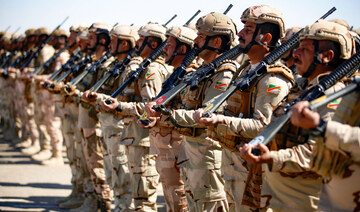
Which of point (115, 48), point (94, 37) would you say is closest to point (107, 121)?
point (115, 48)

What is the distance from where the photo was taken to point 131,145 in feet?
20.0

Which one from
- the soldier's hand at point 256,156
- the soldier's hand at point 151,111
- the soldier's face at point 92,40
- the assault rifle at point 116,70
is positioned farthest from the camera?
the soldier's face at point 92,40

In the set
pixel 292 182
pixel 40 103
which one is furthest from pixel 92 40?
pixel 292 182

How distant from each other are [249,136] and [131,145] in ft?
8.25

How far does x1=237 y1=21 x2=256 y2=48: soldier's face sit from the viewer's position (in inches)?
176

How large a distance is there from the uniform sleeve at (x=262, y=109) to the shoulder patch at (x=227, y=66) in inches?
28.9

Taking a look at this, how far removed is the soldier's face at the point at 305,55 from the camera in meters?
3.54

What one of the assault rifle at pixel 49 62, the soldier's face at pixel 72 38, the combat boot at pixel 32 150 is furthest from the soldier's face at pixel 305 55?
the combat boot at pixel 32 150

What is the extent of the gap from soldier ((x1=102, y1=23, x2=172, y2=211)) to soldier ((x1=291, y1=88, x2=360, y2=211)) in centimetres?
322

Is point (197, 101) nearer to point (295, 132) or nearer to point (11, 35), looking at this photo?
point (295, 132)

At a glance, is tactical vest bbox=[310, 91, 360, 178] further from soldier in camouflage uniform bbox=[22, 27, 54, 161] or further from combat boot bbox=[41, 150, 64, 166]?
soldier in camouflage uniform bbox=[22, 27, 54, 161]

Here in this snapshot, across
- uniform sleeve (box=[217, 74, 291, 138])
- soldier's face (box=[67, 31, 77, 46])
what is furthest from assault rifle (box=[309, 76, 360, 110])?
soldier's face (box=[67, 31, 77, 46])

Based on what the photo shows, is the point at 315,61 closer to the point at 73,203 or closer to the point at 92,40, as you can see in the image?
the point at 92,40

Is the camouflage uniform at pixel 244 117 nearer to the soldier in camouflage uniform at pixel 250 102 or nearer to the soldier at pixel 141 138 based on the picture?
the soldier in camouflage uniform at pixel 250 102
